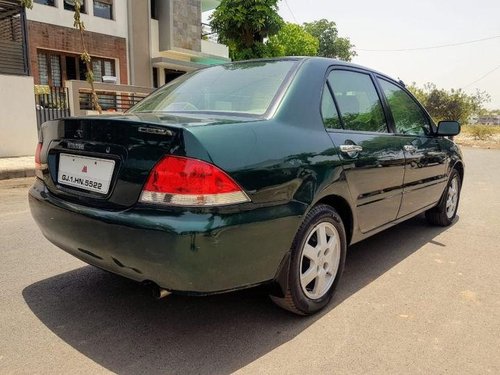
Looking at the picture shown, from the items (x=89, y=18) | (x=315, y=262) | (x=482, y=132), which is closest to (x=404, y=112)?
(x=315, y=262)

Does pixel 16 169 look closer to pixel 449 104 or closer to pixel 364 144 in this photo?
pixel 364 144

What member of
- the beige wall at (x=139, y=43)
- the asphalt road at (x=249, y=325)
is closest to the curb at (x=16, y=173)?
the asphalt road at (x=249, y=325)

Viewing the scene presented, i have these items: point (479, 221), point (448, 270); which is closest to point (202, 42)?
point (479, 221)

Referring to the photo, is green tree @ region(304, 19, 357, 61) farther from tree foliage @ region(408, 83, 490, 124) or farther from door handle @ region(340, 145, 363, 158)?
door handle @ region(340, 145, 363, 158)

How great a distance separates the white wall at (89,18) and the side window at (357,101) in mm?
14043

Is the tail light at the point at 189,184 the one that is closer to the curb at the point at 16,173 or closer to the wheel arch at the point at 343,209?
the wheel arch at the point at 343,209

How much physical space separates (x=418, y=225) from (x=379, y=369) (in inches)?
127

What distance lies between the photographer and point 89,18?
15859mm

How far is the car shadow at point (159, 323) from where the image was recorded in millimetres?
2221

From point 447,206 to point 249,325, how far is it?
334 cm

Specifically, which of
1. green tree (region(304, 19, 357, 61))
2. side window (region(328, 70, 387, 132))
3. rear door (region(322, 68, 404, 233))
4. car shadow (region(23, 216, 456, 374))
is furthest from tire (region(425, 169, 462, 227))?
green tree (region(304, 19, 357, 61))

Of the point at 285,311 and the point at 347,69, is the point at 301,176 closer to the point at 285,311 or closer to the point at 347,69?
the point at 285,311

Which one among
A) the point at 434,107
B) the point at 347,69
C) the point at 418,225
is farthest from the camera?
the point at 434,107

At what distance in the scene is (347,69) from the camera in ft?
10.9
